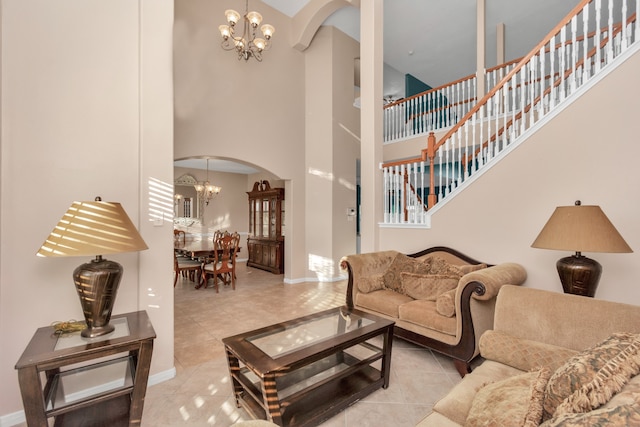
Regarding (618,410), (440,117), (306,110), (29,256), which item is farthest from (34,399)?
(440,117)

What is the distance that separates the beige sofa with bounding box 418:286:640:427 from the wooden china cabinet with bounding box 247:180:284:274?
5239mm

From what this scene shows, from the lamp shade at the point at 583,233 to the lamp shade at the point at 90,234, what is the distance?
109 inches

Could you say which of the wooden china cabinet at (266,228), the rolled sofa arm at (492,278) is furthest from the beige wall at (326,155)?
the rolled sofa arm at (492,278)

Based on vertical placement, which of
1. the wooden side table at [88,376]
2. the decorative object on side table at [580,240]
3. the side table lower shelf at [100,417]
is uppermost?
the decorative object on side table at [580,240]

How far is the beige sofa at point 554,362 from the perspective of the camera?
0.78 meters

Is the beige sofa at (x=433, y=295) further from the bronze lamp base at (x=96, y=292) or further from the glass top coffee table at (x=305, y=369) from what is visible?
the bronze lamp base at (x=96, y=292)

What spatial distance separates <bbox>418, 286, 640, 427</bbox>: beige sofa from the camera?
0.78m

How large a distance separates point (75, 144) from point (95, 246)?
3.15ft

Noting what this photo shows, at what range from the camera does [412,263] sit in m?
3.15

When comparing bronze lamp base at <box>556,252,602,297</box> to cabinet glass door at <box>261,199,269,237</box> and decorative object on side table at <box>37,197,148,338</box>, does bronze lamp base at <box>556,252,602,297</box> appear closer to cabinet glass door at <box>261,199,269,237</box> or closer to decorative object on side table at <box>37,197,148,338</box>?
decorative object on side table at <box>37,197,148,338</box>

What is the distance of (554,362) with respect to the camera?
1.48m

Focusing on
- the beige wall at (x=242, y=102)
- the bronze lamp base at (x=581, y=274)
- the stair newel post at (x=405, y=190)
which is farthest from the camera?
the beige wall at (x=242, y=102)

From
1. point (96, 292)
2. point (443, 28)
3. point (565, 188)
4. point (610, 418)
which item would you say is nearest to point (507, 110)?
point (565, 188)

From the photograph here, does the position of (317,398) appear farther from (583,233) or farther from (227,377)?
(583,233)
